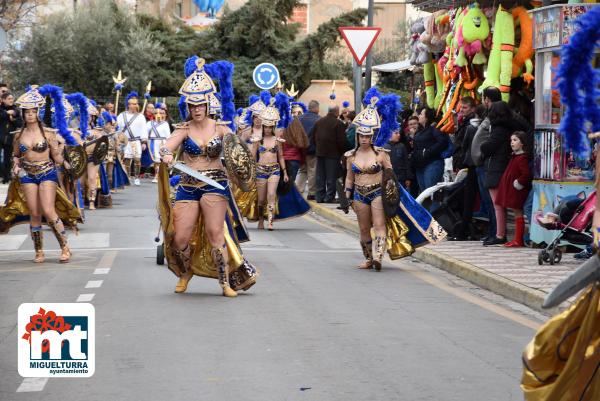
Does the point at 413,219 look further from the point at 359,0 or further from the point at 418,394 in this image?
the point at 359,0

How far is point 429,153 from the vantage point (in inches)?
743

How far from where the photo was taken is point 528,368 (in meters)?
5.62

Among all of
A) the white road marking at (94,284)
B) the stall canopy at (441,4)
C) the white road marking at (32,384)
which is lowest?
the white road marking at (94,284)

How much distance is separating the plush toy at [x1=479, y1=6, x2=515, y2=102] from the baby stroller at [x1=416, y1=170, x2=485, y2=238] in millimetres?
1290

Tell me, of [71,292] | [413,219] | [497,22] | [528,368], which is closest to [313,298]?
[71,292]

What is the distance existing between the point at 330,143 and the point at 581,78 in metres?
18.3

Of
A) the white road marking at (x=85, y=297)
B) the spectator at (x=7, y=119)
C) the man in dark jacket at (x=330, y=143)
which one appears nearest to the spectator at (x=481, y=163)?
the white road marking at (x=85, y=297)

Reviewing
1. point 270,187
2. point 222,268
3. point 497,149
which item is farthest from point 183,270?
point 270,187

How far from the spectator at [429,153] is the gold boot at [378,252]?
182 inches

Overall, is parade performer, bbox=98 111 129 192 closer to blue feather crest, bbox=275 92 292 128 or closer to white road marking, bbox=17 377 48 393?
blue feather crest, bbox=275 92 292 128

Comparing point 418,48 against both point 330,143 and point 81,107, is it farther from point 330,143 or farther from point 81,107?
point 81,107

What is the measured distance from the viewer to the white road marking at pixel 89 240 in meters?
17.2

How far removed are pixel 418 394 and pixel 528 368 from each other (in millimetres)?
1889

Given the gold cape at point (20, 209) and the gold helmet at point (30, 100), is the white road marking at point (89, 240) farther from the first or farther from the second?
the gold helmet at point (30, 100)
